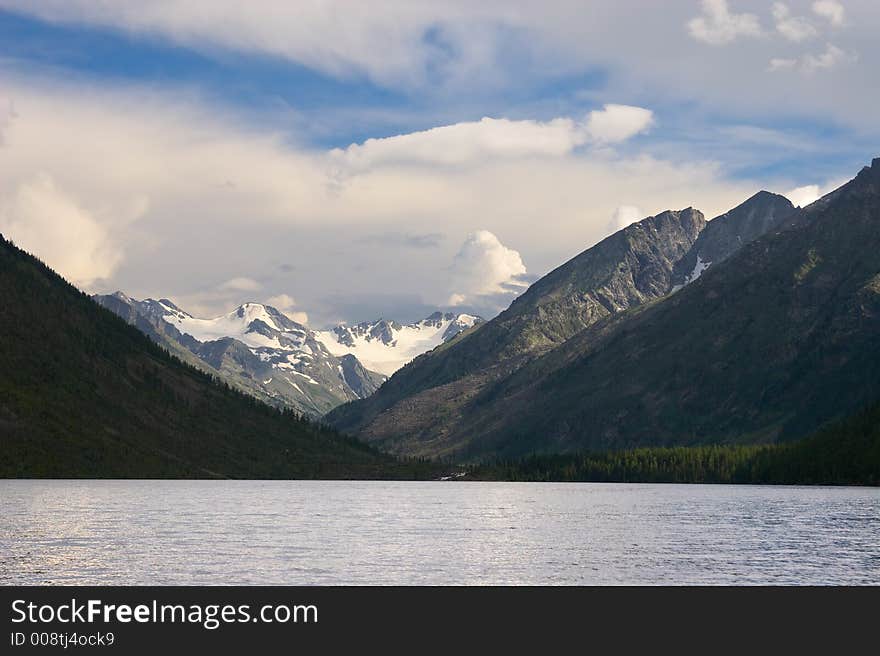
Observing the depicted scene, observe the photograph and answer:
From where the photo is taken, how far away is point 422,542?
140625 mm
